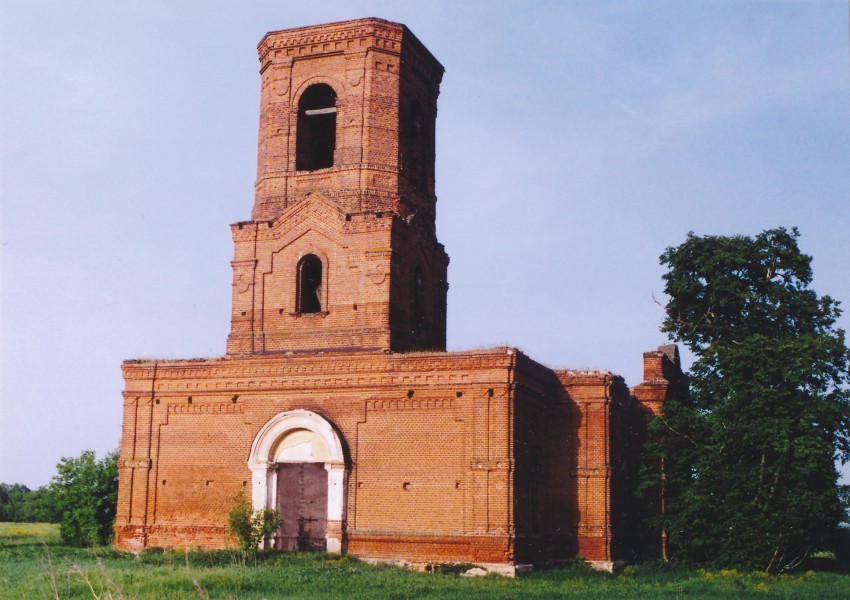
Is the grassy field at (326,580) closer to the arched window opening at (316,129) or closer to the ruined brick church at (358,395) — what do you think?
the ruined brick church at (358,395)

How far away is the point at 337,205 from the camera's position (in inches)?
930

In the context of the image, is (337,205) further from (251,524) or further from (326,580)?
(326,580)

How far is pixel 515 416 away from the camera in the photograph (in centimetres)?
2145

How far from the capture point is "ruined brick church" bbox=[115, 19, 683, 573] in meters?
21.5

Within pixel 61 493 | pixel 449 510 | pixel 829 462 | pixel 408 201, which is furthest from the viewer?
pixel 61 493

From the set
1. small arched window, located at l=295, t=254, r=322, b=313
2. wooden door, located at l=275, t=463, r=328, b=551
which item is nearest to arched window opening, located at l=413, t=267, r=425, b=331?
small arched window, located at l=295, t=254, r=322, b=313

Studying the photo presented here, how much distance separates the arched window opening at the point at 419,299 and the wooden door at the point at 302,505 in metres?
4.57

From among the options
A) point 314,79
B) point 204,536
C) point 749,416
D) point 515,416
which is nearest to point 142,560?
point 204,536

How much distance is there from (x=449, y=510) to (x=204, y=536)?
616cm

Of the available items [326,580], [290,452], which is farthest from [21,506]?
[326,580]

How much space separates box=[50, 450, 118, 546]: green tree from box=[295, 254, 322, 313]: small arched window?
855 centimetres

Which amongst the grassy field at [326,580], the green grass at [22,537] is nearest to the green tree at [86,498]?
the green grass at [22,537]

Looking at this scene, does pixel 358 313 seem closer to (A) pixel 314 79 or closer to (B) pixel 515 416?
(B) pixel 515 416

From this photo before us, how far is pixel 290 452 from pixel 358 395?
7.18ft
